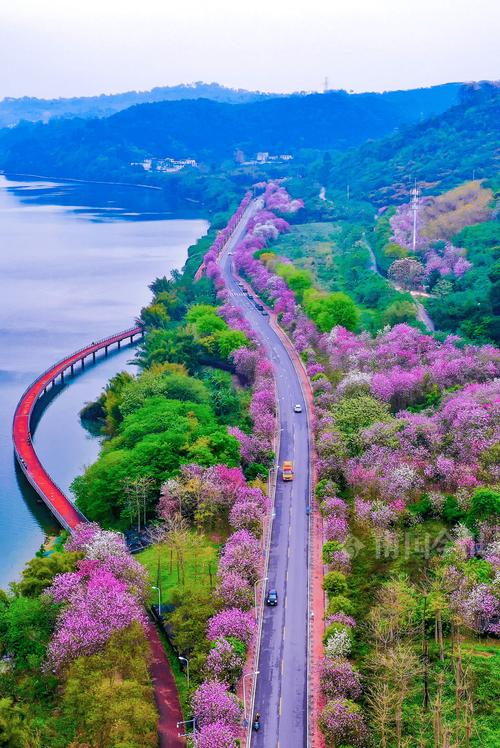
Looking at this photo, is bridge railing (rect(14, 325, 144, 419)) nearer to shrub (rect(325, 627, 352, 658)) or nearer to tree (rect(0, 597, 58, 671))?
tree (rect(0, 597, 58, 671))

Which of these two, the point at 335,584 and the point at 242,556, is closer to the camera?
the point at 335,584

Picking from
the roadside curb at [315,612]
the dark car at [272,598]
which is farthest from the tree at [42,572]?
the roadside curb at [315,612]

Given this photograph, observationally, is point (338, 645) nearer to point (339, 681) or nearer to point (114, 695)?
point (339, 681)

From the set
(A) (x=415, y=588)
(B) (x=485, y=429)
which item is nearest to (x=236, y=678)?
(A) (x=415, y=588)

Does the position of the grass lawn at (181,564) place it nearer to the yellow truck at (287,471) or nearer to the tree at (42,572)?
the tree at (42,572)

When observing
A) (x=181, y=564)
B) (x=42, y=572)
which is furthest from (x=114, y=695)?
(x=181, y=564)
